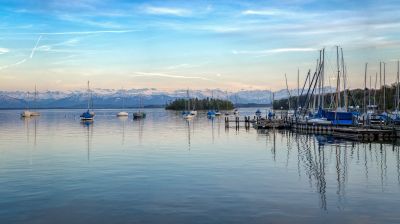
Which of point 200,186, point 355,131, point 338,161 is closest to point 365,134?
point 355,131

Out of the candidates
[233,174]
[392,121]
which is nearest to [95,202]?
[233,174]

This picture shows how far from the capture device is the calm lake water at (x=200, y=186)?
21.9 metres

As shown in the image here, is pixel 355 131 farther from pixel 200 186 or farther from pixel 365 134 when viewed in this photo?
pixel 200 186

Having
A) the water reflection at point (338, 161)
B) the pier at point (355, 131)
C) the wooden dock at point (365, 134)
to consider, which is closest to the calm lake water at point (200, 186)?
the water reflection at point (338, 161)

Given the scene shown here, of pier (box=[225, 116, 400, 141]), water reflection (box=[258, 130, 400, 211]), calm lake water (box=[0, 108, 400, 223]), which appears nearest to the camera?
calm lake water (box=[0, 108, 400, 223])

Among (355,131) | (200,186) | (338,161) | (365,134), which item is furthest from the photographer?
(355,131)

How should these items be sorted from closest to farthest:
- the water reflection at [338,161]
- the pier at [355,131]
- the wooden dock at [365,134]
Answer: the water reflection at [338,161], the wooden dock at [365,134], the pier at [355,131]

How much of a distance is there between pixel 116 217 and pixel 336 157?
99.8ft

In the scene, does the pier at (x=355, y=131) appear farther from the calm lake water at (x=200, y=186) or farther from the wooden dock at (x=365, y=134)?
the calm lake water at (x=200, y=186)

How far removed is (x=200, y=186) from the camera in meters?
29.2

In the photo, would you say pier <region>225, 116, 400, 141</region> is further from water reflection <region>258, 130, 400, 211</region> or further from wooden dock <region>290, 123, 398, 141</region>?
water reflection <region>258, 130, 400, 211</region>

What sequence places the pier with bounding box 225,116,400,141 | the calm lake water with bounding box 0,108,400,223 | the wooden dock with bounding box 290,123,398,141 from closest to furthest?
the calm lake water with bounding box 0,108,400,223 → the wooden dock with bounding box 290,123,398,141 → the pier with bounding box 225,116,400,141

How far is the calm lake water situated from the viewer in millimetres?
21859

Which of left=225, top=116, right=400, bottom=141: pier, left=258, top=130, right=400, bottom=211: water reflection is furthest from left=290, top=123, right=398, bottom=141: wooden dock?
left=258, top=130, right=400, bottom=211: water reflection
